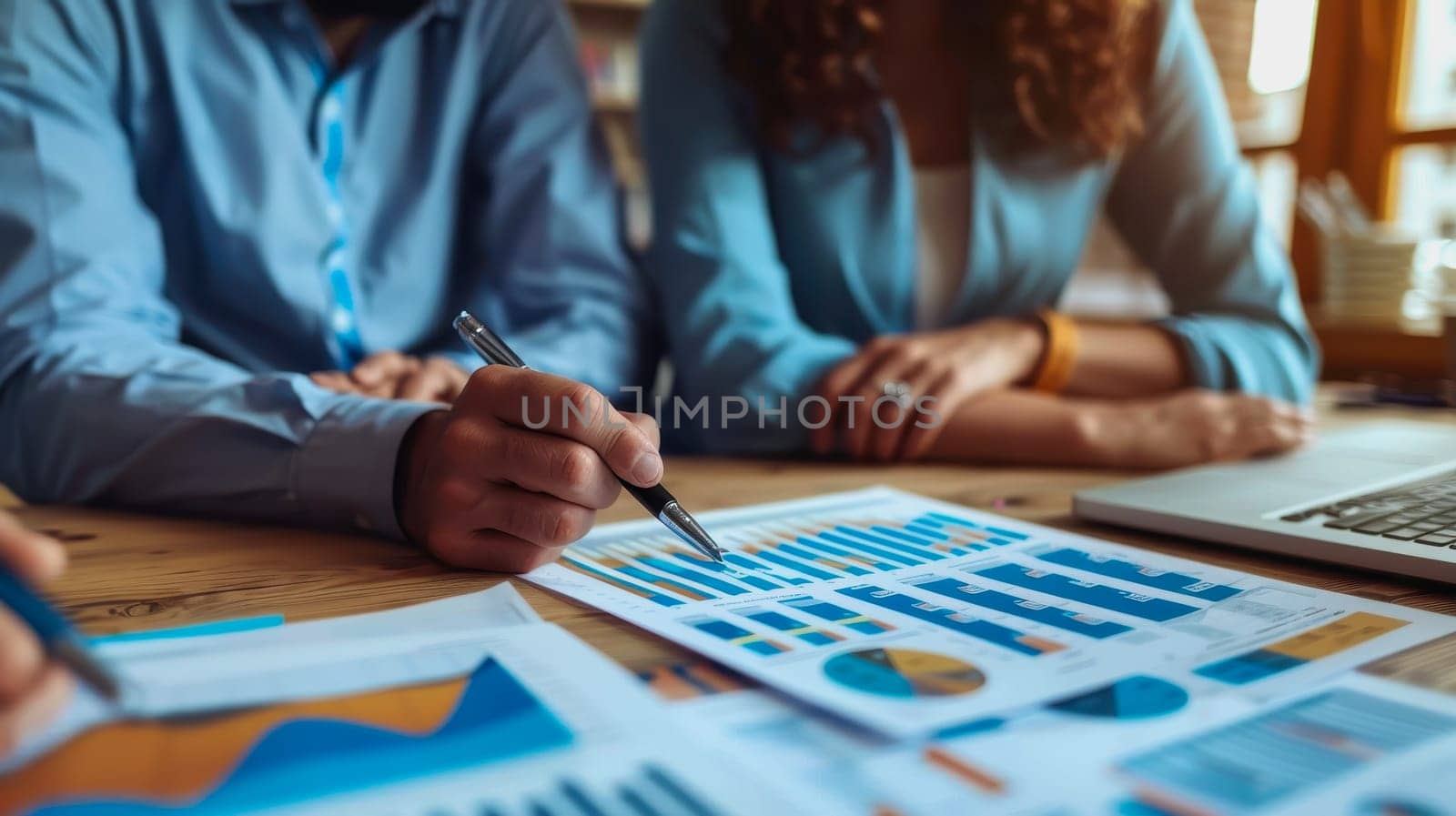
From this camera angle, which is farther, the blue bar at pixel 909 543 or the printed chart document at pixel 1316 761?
the blue bar at pixel 909 543

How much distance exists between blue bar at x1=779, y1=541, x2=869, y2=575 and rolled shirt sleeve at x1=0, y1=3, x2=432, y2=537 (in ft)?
0.77

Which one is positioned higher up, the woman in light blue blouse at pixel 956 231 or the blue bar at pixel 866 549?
the woman in light blue blouse at pixel 956 231

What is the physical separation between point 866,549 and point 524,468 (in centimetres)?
21

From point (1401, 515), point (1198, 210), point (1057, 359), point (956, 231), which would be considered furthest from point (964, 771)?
point (1198, 210)

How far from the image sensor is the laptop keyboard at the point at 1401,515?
0.55 metres

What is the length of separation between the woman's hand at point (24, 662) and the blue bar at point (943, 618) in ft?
1.07

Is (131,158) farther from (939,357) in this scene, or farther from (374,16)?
(939,357)

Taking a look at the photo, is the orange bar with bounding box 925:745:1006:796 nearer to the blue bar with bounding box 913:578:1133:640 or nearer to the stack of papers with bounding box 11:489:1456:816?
the stack of papers with bounding box 11:489:1456:816

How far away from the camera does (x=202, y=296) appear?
919 mm

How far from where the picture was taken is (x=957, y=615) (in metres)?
0.45

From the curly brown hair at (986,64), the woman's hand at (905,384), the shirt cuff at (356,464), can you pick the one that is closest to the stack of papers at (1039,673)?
the shirt cuff at (356,464)

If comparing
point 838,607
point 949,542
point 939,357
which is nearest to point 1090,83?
point 939,357

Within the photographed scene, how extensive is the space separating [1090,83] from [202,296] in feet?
3.16

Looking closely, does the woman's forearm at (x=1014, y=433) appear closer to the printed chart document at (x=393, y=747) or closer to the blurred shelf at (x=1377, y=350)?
the printed chart document at (x=393, y=747)
